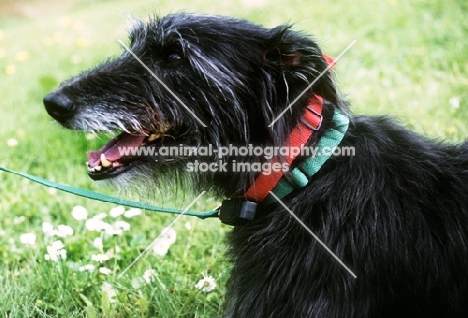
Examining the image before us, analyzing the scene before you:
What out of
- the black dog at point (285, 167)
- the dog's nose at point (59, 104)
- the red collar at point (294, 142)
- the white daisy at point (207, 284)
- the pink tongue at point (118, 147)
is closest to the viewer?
the black dog at point (285, 167)

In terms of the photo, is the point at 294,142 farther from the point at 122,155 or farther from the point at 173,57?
the point at 122,155

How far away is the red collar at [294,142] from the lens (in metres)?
2.38

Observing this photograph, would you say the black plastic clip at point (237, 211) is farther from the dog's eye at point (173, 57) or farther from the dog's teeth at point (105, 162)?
the dog's eye at point (173, 57)

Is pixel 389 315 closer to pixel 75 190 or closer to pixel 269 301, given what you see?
pixel 269 301

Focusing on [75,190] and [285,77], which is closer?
[285,77]

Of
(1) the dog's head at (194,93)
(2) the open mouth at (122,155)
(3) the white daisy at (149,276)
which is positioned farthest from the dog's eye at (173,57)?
(3) the white daisy at (149,276)

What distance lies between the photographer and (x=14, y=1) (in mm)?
18156

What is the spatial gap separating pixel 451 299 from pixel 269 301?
0.73 metres

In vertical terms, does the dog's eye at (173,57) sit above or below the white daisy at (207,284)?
above

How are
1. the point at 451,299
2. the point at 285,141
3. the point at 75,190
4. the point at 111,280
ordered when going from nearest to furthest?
the point at 451,299
the point at 285,141
the point at 75,190
the point at 111,280

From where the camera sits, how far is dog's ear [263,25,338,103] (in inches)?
96.4

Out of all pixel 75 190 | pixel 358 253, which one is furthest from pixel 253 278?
pixel 75 190

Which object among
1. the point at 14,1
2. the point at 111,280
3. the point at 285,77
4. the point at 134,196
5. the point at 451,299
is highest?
the point at 285,77

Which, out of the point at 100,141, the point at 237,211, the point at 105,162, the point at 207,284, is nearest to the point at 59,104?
the point at 105,162
